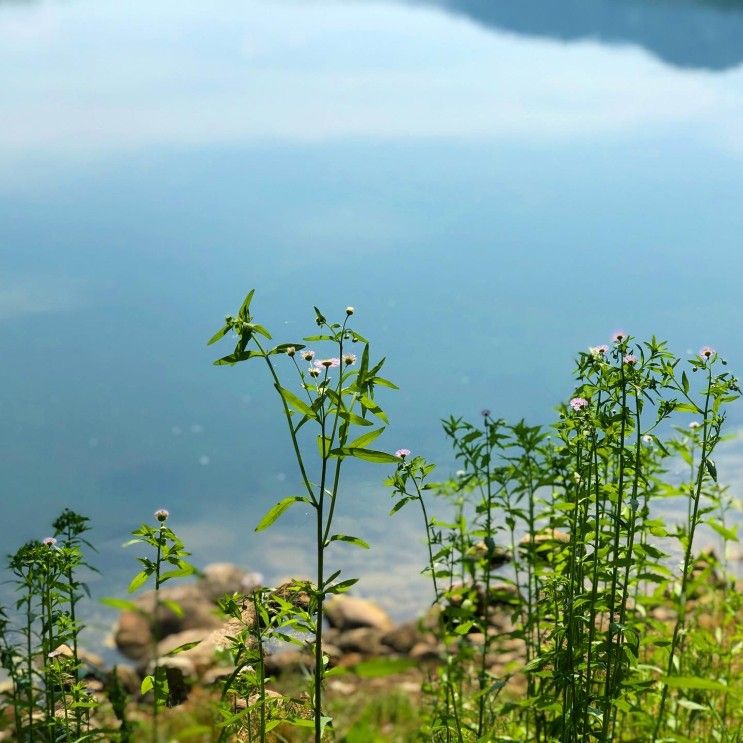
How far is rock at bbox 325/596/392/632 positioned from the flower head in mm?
4290

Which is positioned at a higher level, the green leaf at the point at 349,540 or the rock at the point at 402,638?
the rock at the point at 402,638

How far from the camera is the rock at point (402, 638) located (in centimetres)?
630

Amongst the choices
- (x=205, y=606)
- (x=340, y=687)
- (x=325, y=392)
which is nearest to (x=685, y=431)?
(x=325, y=392)

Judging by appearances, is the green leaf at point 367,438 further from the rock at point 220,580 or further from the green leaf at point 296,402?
the rock at point 220,580

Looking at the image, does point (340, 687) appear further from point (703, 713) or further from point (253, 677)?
point (253, 677)

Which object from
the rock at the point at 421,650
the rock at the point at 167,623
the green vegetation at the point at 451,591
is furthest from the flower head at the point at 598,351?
the rock at the point at 167,623

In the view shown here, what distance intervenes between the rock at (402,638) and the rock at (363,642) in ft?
0.12

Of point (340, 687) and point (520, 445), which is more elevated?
point (520, 445)

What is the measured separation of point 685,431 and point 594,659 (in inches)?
43.4

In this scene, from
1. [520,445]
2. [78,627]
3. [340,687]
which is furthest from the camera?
[340,687]

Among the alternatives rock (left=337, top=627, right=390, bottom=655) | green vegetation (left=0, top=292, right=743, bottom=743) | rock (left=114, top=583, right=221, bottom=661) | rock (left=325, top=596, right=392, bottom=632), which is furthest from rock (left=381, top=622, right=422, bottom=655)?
green vegetation (left=0, top=292, right=743, bottom=743)

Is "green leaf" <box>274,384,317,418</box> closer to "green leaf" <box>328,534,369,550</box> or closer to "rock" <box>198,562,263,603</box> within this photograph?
"green leaf" <box>328,534,369,550</box>

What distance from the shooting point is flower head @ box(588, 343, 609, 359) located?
2693mm

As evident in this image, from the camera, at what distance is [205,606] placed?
21.9 feet
